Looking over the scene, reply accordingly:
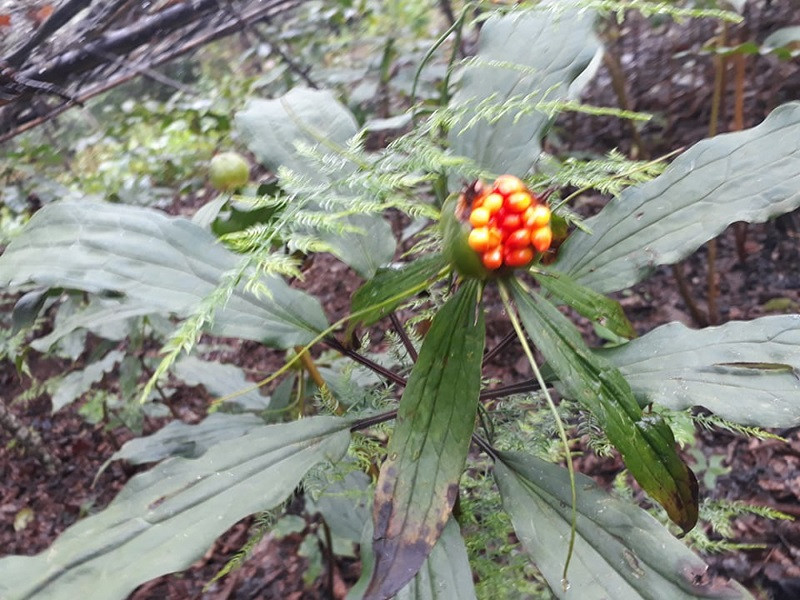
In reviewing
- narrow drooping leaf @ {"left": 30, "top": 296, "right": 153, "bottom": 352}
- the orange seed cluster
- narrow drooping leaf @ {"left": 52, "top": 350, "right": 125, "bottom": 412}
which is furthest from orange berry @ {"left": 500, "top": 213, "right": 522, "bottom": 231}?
narrow drooping leaf @ {"left": 52, "top": 350, "right": 125, "bottom": 412}

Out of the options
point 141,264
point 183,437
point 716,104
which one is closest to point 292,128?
point 141,264

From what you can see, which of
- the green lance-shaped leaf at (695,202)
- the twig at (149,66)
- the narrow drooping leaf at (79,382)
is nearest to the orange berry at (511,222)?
the green lance-shaped leaf at (695,202)

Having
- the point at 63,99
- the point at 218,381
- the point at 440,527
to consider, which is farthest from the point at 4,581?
the point at 63,99

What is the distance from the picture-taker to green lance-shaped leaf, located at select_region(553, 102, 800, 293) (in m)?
0.65

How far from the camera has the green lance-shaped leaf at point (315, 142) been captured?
79 centimetres

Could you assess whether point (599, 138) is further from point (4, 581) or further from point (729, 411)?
point (4, 581)

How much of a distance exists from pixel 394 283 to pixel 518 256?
147 millimetres

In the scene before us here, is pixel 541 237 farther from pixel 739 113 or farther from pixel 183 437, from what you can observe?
pixel 739 113

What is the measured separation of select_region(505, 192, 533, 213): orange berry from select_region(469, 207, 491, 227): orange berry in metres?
0.02

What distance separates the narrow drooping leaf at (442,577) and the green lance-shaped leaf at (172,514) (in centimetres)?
14

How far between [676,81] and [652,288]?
904mm

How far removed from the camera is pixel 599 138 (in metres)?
2.23

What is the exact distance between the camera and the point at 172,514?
2.00 ft

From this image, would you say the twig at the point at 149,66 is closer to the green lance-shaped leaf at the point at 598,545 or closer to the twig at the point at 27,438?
the twig at the point at 27,438
